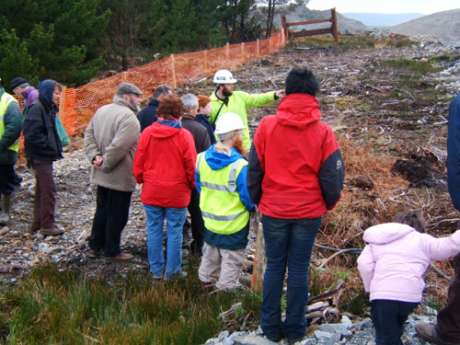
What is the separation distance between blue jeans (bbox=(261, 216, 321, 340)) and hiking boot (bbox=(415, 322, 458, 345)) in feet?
2.63

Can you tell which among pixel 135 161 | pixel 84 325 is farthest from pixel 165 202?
pixel 84 325

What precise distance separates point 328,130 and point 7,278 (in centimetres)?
397

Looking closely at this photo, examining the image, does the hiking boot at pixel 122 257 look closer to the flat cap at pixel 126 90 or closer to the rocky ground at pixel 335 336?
the flat cap at pixel 126 90

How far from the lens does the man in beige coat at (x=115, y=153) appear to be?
19.6 ft

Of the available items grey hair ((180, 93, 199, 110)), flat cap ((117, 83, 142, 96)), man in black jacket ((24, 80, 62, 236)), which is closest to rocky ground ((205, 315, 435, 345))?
grey hair ((180, 93, 199, 110))

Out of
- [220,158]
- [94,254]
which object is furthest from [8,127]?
[220,158]

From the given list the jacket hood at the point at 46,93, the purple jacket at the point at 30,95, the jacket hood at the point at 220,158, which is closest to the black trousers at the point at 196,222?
the jacket hood at the point at 220,158

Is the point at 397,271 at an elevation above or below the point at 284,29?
below

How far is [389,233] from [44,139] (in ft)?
14.4

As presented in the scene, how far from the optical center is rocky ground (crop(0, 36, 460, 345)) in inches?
253

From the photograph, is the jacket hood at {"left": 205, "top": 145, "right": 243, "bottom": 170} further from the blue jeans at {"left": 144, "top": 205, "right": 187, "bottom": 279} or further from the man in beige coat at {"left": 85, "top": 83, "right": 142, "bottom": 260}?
the man in beige coat at {"left": 85, "top": 83, "right": 142, "bottom": 260}

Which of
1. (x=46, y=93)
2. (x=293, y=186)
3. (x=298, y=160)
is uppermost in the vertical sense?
(x=46, y=93)

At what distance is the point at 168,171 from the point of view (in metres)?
5.58

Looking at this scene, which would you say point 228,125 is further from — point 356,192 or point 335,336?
point 356,192
